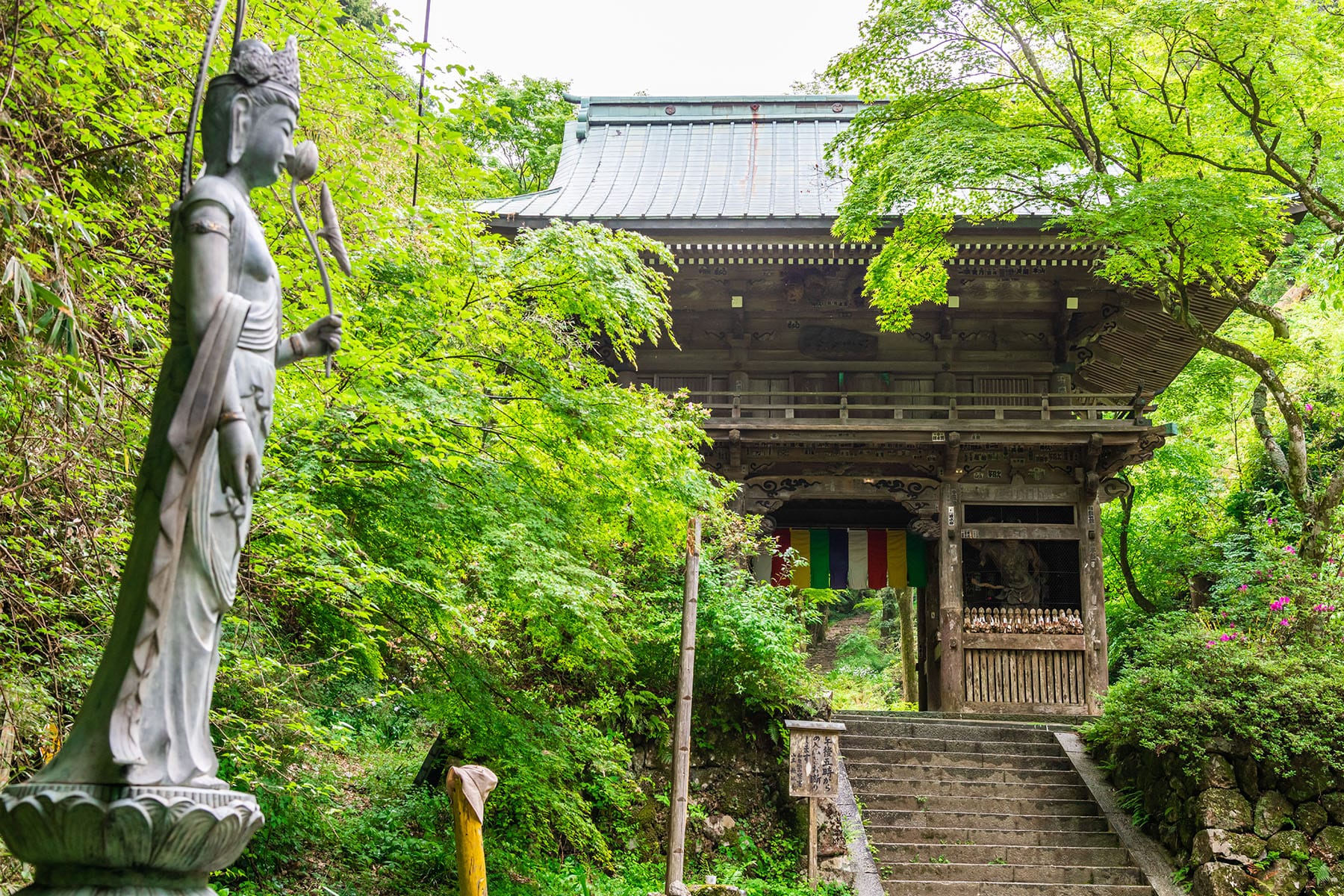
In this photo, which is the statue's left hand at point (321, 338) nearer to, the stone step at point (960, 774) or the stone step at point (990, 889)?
the stone step at point (990, 889)


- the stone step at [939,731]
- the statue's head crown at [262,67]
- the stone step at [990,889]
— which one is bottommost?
the stone step at [990,889]

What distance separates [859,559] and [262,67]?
1485cm

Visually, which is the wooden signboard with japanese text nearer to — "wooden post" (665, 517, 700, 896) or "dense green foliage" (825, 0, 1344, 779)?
"wooden post" (665, 517, 700, 896)

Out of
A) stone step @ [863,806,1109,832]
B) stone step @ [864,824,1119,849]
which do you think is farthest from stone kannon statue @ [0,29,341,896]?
stone step @ [863,806,1109,832]

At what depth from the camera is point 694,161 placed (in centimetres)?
1722

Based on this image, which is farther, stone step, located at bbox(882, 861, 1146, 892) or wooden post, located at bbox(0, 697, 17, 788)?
stone step, located at bbox(882, 861, 1146, 892)

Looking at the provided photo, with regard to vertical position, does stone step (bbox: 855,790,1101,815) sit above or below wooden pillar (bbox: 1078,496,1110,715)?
below

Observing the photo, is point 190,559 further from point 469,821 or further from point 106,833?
point 469,821

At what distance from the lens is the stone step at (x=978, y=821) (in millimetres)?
10180

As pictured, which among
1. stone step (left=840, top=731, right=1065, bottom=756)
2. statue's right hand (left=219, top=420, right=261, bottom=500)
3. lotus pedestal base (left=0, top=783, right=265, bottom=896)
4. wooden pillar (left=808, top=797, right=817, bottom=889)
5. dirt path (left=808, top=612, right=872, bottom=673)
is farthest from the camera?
dirt path (left=808, top=612, right=872, bottom=673)

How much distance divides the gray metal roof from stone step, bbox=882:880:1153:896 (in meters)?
7.93

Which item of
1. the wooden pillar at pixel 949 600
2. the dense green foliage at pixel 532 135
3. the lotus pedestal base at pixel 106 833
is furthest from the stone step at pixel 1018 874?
the dense green foliage at pixel 532 135

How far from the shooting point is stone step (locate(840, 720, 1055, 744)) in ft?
39.2

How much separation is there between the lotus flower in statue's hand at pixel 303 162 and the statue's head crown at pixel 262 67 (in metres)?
0.15
